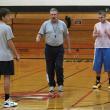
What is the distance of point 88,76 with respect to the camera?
542 inches

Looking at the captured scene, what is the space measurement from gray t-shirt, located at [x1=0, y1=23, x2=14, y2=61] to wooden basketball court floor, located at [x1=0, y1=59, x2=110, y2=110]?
0.94 meters

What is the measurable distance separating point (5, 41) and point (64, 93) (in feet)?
7.91

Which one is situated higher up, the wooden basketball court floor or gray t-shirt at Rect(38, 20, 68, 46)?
gray t-shirt at Rect(38, 20, 68, 46)

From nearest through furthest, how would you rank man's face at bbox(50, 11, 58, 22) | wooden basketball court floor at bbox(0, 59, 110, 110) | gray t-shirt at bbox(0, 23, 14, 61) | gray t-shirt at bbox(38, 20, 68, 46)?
gray t-shirt at bbox(0, 23, 14, 61) → wooden basketball court floor at bbox(0, 59, 110, 110) → man's face at bbox(50, 11, 58, 22) → gray t-shirt at bbox(38, 20, 68, 46)

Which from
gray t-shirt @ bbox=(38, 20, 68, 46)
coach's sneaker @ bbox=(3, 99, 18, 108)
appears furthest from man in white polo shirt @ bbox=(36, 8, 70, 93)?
coach's sneaker @ bbox=(3, 99, 18, 108)

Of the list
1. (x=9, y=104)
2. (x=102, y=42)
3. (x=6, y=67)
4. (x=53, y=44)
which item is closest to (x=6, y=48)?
(x=6, y=67)

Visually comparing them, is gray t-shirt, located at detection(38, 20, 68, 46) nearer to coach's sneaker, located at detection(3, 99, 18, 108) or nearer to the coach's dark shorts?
the coach's dark shorts

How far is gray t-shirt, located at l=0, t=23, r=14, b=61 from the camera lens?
8.41 metres

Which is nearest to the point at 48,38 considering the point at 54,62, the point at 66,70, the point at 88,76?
the point at 54,62

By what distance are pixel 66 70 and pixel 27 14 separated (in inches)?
291

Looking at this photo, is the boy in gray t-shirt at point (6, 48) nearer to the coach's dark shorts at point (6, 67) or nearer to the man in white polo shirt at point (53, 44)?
the coach's dark shorts at point (6, 67)

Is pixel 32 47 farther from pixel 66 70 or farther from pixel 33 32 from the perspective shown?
pixel 66 70

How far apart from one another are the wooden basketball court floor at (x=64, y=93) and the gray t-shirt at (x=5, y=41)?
36.9 inches

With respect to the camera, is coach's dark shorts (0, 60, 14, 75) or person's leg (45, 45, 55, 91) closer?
coach's dark shorts (0, 60, 14, 75)
